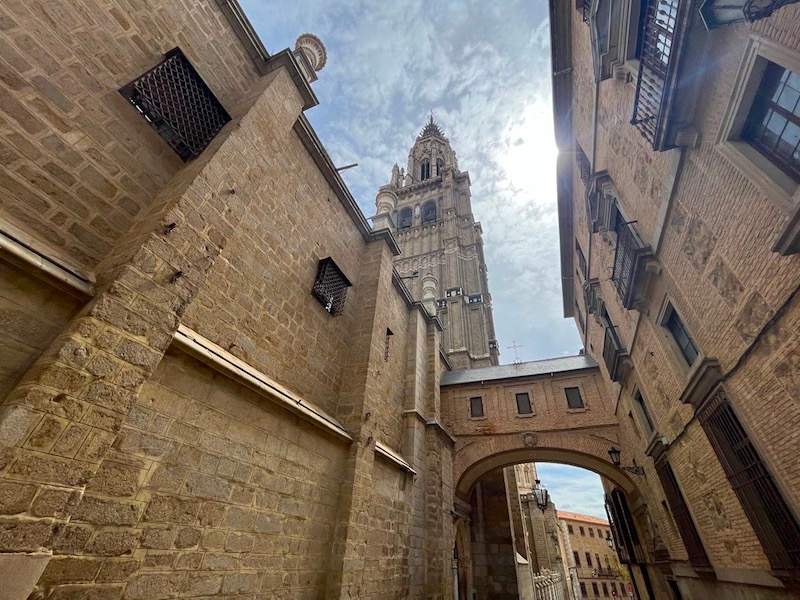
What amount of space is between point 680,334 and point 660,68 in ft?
15.0

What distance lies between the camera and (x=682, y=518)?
7.77 meters

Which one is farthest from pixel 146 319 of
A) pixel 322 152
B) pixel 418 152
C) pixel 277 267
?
pixel 418 152

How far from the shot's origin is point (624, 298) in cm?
756

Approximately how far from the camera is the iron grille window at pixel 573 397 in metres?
13.7

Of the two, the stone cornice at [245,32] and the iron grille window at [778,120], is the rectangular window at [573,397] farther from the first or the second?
the stone cornice at [245,32]

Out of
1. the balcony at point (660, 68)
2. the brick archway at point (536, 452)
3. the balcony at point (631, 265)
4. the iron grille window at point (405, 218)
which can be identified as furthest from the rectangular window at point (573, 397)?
the iron grille window at point (405, 218)

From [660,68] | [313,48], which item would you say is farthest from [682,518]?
[313,48]

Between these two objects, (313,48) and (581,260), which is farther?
(581,260)

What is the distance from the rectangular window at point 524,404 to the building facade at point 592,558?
4253 centimetres

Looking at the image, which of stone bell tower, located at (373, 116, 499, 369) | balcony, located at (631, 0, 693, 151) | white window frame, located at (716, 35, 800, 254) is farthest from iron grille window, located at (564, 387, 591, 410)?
white window frame, located at (716, 35, 800, 254)

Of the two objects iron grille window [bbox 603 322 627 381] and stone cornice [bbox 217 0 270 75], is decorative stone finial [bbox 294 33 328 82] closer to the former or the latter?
stone cornice [bbox 217 0 270 75]

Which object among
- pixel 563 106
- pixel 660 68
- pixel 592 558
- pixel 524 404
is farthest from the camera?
pixel 592 558

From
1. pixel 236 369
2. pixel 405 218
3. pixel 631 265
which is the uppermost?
pixel 405 218

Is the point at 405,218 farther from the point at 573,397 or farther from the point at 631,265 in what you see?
the point at 631,265
